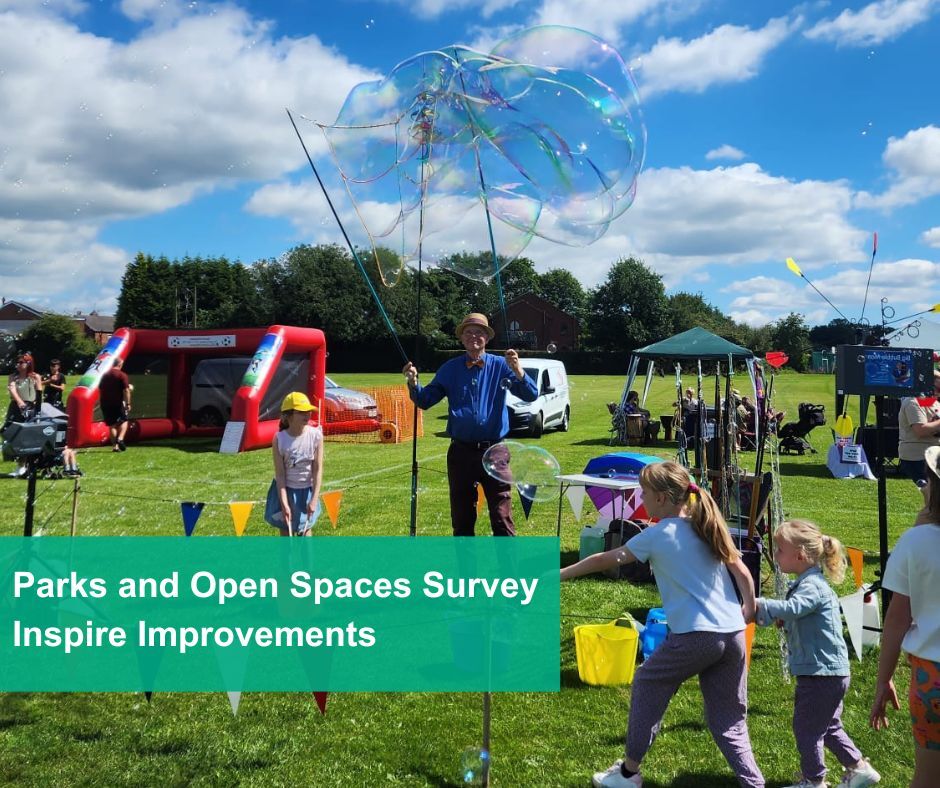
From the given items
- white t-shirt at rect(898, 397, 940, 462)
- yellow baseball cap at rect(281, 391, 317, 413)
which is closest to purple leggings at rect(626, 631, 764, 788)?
yellow baseball cap at rect(281, 391, 317, 413)

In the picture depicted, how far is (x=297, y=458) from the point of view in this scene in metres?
5.92

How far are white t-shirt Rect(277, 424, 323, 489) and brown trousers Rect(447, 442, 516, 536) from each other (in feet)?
4.05

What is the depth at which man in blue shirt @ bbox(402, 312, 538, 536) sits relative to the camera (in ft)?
17.7

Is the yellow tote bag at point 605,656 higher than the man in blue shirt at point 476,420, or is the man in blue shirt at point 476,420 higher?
the man in blue shirt at point 476,420

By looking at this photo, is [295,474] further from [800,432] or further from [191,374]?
[800,432]

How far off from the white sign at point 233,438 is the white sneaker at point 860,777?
13586 mm

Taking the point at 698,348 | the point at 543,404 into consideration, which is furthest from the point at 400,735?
the point at 543,404

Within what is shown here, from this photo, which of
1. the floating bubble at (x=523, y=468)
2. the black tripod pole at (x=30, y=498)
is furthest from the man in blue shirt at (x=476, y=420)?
the black tripod pole at (x=30, y=498)

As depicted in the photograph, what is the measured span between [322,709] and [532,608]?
211 cm

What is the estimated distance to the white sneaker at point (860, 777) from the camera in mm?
3301

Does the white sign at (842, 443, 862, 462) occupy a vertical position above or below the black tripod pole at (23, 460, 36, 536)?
below

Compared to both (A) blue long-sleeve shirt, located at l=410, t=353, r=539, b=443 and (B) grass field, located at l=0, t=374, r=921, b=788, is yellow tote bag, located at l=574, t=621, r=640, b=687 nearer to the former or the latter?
(B) grass field, located at l=0, t=374, r=921, b=788

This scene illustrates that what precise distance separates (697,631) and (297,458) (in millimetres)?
3629

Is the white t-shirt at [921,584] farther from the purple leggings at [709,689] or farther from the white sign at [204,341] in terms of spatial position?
the white sign at [204,341]
